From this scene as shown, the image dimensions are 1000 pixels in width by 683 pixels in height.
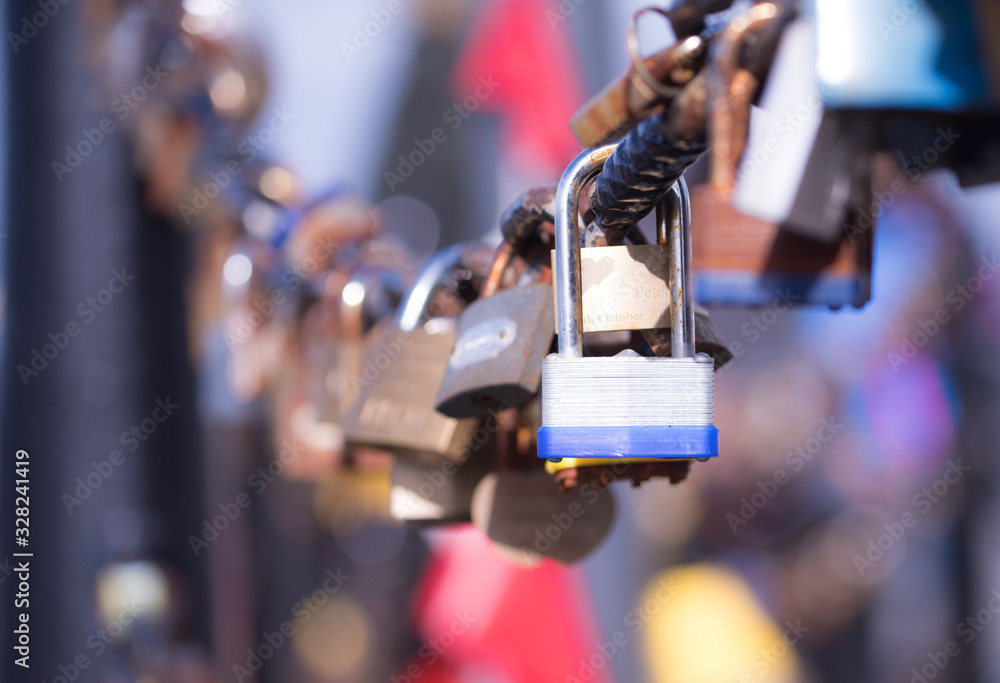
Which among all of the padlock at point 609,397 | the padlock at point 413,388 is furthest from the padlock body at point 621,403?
the padlock at point 413,388

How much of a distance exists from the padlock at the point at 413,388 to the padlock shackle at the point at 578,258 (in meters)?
0.17

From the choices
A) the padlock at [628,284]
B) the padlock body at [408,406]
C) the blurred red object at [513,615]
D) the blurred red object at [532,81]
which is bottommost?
the blurred red object at [513,615]

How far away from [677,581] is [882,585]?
62cm

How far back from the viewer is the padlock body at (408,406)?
53 centimetres

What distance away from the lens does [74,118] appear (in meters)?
1.15

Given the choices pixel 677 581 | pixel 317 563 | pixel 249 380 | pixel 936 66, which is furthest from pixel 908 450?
pixel 936 66

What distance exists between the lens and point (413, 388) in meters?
0.55

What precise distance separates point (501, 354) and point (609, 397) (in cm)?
7

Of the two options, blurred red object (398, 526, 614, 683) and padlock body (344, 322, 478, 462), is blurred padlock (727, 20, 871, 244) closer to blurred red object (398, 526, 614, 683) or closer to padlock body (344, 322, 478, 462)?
padlock body (344, 322, 478, 462)

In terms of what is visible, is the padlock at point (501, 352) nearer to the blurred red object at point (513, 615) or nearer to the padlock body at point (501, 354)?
the padlock body at point (501, 354)

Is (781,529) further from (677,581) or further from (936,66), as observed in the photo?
(936,66)

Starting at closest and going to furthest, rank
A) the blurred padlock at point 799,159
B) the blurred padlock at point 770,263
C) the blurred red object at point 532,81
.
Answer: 1. the blurred padlock at point 799,159
2. the blurred padlock at point 770,263
3. the blurred red object at point 532,81

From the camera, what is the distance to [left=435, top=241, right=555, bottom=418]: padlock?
406 mm

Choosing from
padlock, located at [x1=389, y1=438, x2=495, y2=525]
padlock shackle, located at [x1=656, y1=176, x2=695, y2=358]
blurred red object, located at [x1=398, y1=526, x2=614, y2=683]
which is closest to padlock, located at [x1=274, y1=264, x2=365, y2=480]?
padlock, located at [x1=389, y1=438, x2=495, y2=525]
